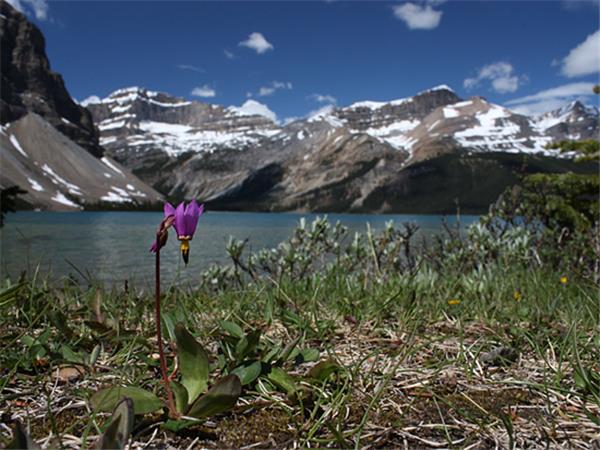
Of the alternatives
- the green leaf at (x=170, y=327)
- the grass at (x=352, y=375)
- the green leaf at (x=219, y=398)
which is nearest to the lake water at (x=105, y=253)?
the green leaf at (x=170, y=327)

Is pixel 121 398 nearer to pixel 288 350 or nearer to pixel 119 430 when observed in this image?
pixel 119 430

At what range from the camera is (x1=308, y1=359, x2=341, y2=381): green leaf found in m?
1.75

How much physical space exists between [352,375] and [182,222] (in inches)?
34.4

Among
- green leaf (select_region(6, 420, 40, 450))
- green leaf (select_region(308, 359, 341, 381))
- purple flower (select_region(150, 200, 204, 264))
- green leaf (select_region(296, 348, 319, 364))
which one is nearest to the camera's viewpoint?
green leaf (select_region(6, 420, 40, 450))

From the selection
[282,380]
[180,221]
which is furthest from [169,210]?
[282,380]

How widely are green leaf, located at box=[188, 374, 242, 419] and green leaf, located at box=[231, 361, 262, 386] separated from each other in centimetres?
22

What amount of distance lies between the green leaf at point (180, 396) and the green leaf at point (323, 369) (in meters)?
0.51

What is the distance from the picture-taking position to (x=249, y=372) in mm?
1717

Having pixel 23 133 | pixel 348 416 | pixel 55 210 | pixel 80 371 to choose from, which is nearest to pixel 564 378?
pixel 348 416

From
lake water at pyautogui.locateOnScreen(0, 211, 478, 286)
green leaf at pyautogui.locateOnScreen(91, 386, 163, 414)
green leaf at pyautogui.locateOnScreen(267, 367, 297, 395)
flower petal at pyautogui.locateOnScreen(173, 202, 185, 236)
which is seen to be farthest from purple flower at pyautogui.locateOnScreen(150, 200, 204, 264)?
lake water at pyautogui.locateOnScreen(0, 211, 478, 286)

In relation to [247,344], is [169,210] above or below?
above

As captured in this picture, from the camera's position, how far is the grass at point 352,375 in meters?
1.47

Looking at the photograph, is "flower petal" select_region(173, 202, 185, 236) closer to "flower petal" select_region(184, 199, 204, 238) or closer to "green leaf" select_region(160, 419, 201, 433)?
"flower petal" select_region(184, 199, 204, 238)

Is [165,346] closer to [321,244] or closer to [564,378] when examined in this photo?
[564,378]
